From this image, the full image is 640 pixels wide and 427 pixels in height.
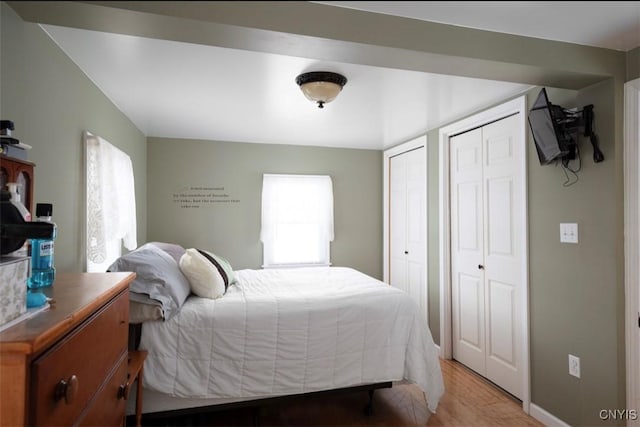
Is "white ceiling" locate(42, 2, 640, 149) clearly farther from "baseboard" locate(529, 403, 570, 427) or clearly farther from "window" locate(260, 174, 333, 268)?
"baseboard" locate(529, 403, 570, 427)

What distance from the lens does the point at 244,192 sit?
430 centimetres

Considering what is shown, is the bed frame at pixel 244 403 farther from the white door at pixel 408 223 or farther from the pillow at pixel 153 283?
the white door at pixel 408 223

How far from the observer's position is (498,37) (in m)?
1.65

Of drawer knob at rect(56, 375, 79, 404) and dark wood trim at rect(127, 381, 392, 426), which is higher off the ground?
drawer knob at rect(56, 375, 79, 404)

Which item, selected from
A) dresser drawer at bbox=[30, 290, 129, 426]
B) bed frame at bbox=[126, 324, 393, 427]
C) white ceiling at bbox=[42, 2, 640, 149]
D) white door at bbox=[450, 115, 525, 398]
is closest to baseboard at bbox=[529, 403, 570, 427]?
white door at bbox=[450, 115, 525, 398]

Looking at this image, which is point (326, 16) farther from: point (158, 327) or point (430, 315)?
point (430, 315)

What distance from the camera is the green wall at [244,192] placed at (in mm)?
4062

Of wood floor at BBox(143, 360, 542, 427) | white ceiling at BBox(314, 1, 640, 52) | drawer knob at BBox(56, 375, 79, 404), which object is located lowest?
wood floor at BBox(143, 360, 542, 427)

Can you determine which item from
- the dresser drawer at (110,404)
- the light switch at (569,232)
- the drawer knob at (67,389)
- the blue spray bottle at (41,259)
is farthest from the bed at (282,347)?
the drawer knob at (67,389)

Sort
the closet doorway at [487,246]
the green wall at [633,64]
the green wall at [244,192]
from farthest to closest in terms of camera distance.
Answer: the green wall at [244,192], the closet doorway at [487,246], the green wall at [633,64]

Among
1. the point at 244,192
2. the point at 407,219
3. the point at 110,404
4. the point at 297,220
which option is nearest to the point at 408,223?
the point at 407,219

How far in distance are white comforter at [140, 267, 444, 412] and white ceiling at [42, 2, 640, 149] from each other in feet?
4.76

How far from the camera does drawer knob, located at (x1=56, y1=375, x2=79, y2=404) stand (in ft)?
2.81

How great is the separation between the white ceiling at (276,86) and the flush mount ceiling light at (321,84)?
0.18 ft
